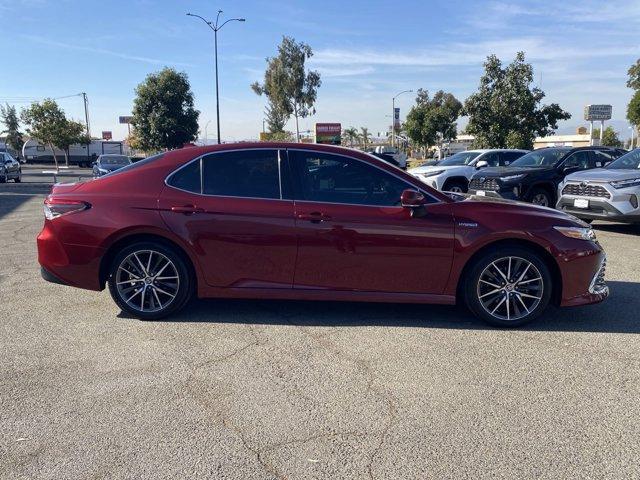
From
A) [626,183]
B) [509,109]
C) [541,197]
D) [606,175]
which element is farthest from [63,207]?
[509,109]

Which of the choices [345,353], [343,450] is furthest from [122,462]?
[345,353]

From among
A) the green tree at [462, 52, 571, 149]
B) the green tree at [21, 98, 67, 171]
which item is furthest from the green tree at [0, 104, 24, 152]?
the green tree at [462, 52, 571, 149]

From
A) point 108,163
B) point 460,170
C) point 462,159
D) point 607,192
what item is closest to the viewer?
point 607,192

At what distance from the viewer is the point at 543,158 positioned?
13078 mm

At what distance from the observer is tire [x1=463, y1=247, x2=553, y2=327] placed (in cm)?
478

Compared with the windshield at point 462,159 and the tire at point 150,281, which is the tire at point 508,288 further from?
the windshield at point 462,159

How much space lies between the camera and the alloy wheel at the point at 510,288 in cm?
480

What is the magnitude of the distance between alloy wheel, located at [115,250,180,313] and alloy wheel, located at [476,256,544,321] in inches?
112

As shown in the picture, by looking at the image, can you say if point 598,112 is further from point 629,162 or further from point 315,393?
point 315,393

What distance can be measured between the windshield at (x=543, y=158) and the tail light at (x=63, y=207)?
11.0 metres

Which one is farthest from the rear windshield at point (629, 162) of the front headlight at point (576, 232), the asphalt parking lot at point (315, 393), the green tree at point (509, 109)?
the green tree at point (509, 109)

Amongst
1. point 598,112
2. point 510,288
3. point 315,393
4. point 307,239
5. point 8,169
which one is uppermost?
point 598,112

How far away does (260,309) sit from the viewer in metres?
5.36

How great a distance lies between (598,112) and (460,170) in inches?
1169
